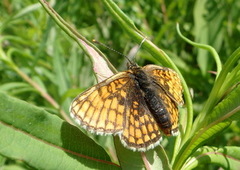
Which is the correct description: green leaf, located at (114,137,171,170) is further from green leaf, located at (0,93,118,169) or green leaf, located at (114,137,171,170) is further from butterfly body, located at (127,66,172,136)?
butterfly body, located at (127,66,172,136)

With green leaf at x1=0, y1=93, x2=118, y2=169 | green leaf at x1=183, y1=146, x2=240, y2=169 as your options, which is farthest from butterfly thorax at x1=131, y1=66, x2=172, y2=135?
green leaf at x1=0, y1=93, x2=118, y2=169

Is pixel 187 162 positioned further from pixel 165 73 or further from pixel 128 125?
pixel 165 73

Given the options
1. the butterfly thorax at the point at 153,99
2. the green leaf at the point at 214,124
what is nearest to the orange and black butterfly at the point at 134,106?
the butterfly thorax at the point at 153,99

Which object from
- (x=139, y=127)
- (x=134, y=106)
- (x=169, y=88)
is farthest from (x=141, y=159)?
(x=169, y=88)

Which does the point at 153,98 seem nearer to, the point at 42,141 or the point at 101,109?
the point at 101,109

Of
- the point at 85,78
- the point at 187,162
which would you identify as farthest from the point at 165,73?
the point at 85,78

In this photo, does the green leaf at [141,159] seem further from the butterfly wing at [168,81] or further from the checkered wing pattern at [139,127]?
the butterfly wing at [168,81]
